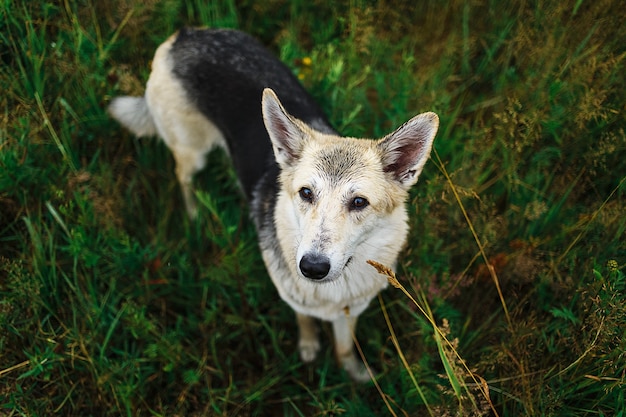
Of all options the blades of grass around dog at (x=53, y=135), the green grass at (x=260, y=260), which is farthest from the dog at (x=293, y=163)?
the blades of grass around dog at (x=53, y=135)

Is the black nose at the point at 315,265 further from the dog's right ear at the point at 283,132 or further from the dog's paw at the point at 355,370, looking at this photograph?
the dog's paw at the point at 355,370

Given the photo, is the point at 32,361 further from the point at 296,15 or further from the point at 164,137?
the point at 296,15

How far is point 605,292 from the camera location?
2.10 meters

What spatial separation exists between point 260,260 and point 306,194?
3.92 feet

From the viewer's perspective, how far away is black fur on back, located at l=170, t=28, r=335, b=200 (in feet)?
9.93

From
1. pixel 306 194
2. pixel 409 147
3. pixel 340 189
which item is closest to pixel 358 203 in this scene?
pixel 340 189

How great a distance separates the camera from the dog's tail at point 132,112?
11.4 ft

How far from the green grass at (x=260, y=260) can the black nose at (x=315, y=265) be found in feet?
2.03

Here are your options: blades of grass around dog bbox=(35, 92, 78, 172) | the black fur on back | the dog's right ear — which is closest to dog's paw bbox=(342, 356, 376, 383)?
the black fur on back

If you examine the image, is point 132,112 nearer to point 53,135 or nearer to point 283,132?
point 53,135

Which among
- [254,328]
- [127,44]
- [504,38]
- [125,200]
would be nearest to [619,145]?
[504,38]

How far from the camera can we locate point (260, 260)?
3328mm

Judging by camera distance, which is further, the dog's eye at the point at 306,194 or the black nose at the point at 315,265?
the dog's eye at the point at 306,194

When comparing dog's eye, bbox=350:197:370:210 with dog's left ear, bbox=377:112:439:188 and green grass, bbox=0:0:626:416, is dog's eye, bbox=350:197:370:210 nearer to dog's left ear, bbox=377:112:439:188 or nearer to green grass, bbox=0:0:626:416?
dog's left ear, bbox=377:112:439:188
